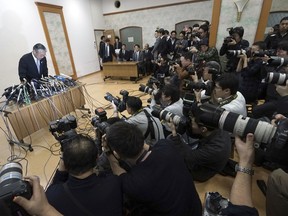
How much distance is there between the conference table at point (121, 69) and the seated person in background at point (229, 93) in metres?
4.36

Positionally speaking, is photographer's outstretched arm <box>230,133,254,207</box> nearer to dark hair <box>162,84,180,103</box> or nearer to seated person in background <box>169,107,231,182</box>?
seated person in background <box>169,107,231,182</box>

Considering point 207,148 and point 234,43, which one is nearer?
point 207,148

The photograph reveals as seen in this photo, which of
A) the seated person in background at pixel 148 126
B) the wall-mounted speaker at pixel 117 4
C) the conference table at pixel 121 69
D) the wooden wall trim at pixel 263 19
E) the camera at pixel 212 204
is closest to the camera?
the camera at pixel 212 204

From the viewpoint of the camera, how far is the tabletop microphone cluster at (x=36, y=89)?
2.82m

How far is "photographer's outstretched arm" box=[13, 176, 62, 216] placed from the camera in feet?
2.18

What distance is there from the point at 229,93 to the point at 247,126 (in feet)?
4.07

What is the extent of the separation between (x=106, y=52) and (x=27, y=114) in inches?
209

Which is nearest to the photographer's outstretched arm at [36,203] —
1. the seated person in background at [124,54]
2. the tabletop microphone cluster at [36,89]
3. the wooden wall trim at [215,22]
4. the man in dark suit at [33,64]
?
the tabletop microphone cluster at [36,89]

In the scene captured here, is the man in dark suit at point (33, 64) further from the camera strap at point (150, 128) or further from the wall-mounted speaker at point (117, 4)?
the wall-mounted speaker at point (117, 4)

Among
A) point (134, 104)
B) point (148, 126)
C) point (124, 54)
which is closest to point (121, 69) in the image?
point (124, 54)

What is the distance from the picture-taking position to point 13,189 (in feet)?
2.14

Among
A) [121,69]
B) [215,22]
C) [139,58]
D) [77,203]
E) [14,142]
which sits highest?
[215,22]

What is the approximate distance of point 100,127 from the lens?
5.51ft

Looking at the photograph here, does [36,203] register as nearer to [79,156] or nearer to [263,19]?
[79,156]
